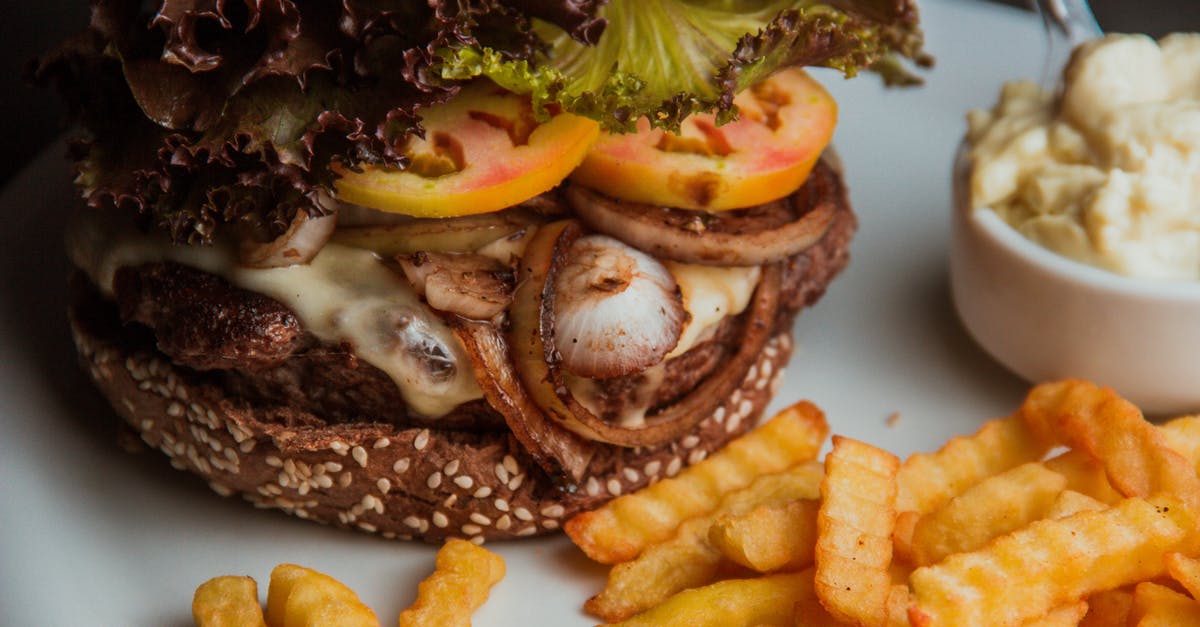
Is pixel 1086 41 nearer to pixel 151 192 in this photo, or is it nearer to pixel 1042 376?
pixel 1042 376

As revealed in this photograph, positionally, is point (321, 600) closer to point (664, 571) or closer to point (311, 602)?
point (311, 602)

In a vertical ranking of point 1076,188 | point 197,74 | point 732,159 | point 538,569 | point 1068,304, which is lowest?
point 538,569

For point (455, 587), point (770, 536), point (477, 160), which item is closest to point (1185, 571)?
point (770, 536)

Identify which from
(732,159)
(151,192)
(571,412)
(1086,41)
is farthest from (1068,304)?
(151,192)

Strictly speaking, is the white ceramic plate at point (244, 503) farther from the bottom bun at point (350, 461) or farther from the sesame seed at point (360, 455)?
the sesame seed at point (360, 455)

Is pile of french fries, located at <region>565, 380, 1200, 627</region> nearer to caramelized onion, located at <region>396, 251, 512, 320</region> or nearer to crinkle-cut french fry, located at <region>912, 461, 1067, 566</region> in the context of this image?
crinkle-cut french fry, located at <region>912, 461, 1067, 566</region>

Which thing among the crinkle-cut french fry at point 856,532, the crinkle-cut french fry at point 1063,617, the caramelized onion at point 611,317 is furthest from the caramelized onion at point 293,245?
the crinkle-cut french fry at point 1063,617
